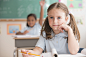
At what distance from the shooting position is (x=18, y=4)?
122 inches

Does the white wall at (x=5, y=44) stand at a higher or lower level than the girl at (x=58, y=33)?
lower

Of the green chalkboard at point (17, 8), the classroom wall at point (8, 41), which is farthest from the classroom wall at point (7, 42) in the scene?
the green chalkboard at point (17, 8)

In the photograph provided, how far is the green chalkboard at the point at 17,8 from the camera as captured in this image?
3.05 meters

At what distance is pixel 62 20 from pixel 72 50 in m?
0.24

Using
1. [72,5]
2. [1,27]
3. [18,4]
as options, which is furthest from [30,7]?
[72,5]

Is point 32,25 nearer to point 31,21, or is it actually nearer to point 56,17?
point 31,21

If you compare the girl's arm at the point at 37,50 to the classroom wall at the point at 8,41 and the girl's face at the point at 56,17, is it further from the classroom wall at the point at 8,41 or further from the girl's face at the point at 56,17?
the classroom wall at the point at 8,41

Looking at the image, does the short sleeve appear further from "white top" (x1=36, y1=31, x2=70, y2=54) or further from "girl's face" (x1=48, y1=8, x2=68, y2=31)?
"girl's face" (x1=48, y1=8, x2=68, y2=31)

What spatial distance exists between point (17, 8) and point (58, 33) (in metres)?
2.49

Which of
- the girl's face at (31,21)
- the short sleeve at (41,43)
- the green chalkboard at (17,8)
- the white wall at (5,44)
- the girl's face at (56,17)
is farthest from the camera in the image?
the white wall at (5,44)

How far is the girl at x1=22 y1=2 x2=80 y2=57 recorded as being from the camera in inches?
29.4

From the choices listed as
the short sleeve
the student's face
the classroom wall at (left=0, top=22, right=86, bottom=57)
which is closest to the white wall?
the classroom wall at (left=0, top=22, right=86, bottom=57)

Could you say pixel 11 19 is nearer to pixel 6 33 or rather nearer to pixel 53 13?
pixel 6 33

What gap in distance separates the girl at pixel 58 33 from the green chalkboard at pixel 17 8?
2.23m
